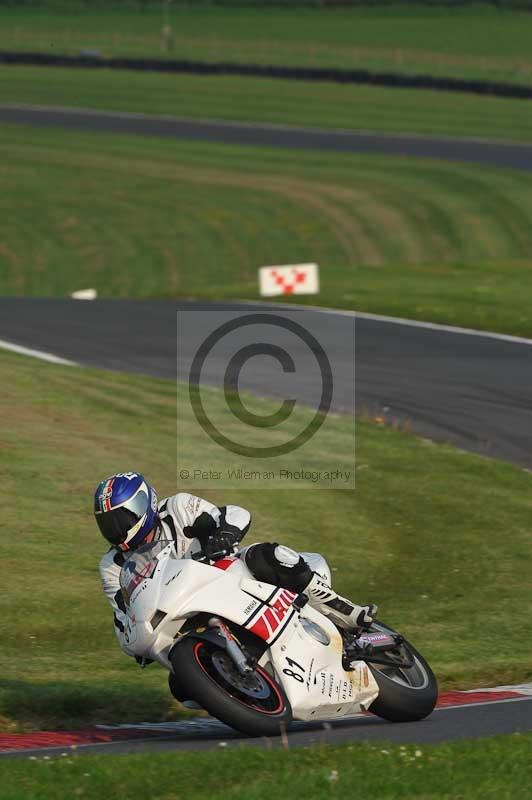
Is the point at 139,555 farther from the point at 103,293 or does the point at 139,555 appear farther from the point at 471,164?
the point at 471,164

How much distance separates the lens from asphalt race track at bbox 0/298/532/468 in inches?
804

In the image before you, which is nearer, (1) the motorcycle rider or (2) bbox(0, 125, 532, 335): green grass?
(1) the motorcycle rider

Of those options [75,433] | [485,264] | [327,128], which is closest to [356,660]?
[75,433]

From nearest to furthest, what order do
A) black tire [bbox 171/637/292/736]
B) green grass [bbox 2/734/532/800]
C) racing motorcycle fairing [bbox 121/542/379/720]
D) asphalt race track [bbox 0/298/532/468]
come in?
green grass [bbox 2/734/532/800] → black tire [bbox 171/637/292/736] → racing motorcycle fairing [bbox 121/542/379/720] → asphalt race track [bbox 0/298/532/468]

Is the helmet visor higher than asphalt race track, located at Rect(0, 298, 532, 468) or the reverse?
the reverse

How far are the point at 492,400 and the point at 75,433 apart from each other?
6634mm

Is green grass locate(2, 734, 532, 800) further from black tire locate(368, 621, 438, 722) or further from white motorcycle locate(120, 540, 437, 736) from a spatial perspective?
black tire locate(368, 621, 438, 722)

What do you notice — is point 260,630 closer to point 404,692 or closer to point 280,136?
point 404,692

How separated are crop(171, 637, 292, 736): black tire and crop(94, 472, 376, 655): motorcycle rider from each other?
0.58m

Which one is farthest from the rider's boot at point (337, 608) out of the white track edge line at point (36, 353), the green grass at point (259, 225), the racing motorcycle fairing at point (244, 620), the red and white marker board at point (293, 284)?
the red and white marker board at point (293, 284)

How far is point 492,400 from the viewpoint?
835 inches

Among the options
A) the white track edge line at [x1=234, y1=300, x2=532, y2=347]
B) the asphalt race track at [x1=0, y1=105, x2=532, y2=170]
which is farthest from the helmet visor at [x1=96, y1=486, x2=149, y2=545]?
the asphalt race track at [x1=0, y1=105, x2=532, y2=170]

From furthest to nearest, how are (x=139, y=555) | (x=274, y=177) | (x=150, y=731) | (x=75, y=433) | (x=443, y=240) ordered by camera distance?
(x=274, y=177), (x=443, y=240), (x=75, y=433), (x=150, y=731), (x=139, y=555)

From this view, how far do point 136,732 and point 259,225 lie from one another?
116 feet
